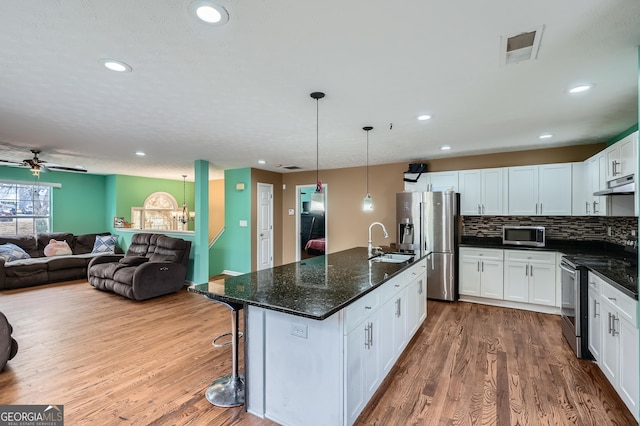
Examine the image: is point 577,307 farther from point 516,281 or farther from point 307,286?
point 307,286

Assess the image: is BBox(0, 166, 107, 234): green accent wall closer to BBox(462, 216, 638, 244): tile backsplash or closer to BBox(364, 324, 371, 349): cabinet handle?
BBox(364, 324, 371, 349): cabinet handle

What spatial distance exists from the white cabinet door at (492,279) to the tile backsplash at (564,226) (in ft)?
2.34

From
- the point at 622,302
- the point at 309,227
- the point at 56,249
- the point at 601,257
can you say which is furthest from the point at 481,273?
the point at 56,249

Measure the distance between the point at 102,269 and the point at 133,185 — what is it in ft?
11.1

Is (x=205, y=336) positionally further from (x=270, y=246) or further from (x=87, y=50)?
(x=270, y=246)

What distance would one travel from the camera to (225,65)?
6.85ft

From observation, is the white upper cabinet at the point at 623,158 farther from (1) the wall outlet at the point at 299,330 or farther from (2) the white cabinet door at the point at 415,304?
(1) the wall outlet at the point at 299,330

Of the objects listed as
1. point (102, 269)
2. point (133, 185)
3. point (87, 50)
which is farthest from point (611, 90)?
point (133, 185)

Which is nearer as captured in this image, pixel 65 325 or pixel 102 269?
pixel 65 325

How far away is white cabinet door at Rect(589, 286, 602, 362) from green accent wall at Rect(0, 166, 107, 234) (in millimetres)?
9465

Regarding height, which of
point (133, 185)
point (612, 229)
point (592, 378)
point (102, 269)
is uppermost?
point (133, 185)

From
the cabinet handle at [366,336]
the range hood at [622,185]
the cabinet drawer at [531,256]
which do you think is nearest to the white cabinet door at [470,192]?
the cabinet drawer at [531,256]

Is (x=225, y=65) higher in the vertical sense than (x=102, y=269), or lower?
higher

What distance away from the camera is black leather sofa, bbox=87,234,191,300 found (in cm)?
476
